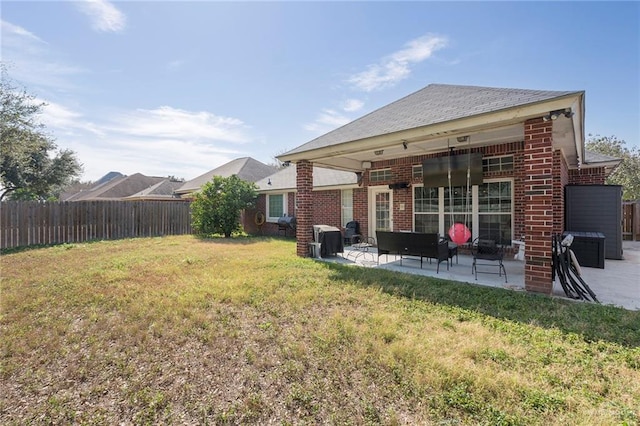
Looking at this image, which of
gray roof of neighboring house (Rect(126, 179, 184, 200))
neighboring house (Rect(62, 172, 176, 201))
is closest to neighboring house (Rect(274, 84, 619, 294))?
gray roof of neighboring house (Rect(126, 179, 184, 200))

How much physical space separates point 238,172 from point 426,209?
1501 cm

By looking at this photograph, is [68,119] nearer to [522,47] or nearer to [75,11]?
[75,11]

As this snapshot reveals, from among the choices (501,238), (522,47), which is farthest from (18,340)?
(522,47)

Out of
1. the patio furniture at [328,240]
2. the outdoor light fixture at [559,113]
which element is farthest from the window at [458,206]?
the outdoor light fixture at [559,113]

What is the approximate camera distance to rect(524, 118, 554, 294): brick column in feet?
15.4

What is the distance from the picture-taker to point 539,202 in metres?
4.77

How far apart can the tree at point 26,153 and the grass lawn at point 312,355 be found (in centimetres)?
1176

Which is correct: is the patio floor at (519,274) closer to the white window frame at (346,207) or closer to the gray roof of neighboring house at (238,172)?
the white window frame at (346,207)

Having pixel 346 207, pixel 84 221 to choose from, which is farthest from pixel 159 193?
pixel 346 207

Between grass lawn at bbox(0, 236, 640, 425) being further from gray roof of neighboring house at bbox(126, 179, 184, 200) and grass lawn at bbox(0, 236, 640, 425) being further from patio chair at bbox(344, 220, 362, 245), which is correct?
gray roof of neighboring house at bbox(126, 179, 184, 200)

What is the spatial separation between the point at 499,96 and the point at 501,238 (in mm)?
4325

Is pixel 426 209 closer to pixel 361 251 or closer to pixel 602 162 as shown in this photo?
pixel 361 251

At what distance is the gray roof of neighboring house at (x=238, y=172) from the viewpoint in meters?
21.0

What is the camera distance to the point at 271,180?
16.5 meters
